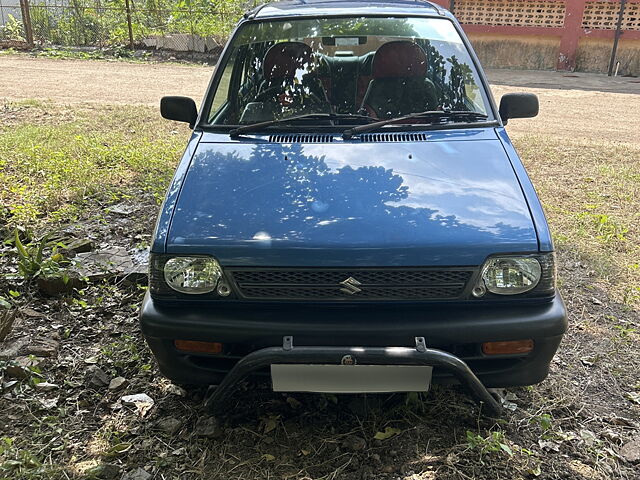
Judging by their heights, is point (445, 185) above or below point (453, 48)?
below

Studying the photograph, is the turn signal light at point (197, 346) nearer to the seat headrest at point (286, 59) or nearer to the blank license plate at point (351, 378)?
the blank license plate at point (351, 378)

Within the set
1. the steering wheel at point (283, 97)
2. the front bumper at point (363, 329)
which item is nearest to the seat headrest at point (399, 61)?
the steering wheel at point (283, 97)

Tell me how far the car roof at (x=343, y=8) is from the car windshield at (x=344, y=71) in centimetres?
8

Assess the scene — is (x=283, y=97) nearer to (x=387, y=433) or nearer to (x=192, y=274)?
(x=192, y=274)

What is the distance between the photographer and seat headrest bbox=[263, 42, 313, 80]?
11.6 feet

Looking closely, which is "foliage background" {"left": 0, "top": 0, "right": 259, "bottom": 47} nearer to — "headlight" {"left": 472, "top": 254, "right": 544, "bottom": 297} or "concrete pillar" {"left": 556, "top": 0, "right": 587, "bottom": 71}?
"concrete pillar" {"left": 556, "top": 0, "right": 587, "bottom": 71}

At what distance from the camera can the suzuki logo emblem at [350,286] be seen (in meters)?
2.27

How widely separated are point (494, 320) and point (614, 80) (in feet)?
45.9

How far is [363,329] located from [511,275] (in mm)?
627

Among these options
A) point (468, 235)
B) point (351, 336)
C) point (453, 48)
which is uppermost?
point (453, 48)

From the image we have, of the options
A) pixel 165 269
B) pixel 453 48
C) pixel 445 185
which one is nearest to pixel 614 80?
pixel 453 48

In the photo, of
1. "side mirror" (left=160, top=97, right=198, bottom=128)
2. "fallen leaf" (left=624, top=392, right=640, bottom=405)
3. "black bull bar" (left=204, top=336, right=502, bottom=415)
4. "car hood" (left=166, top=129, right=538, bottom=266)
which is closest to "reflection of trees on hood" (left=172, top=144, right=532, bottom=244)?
"car hood" (left=166, top=129, right=538, bottom=266)

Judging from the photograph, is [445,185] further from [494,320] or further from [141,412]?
[141,412]

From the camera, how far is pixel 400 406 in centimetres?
271
